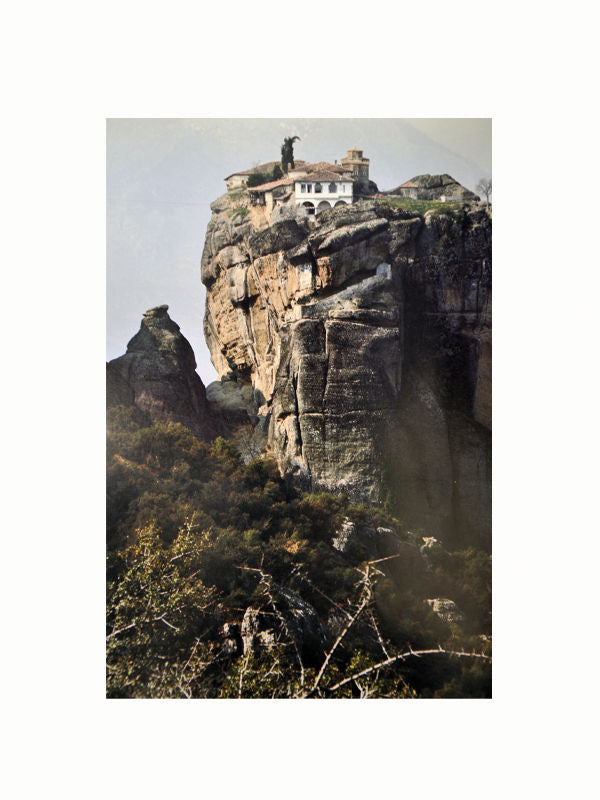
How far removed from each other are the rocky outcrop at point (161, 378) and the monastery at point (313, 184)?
7.68 ft

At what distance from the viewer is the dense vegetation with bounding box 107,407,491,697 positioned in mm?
8531

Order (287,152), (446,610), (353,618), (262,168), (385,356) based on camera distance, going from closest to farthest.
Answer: (353,618), (446,610), (287,152), (262,168), (385,356)

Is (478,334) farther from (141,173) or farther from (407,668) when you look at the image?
(141,173)

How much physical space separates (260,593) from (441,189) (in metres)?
6.24

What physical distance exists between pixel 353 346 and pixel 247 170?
3.02 meters

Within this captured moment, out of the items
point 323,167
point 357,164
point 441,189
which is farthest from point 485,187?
point 323,167

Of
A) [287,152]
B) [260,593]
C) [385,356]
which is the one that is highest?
[287,152]

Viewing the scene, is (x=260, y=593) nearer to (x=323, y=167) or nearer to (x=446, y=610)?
(x=446, y=610)

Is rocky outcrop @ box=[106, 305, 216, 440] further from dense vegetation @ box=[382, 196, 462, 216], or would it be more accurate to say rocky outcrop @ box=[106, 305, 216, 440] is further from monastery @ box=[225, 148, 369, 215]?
dense vegetation @ box=[382, 196, 462, 216]

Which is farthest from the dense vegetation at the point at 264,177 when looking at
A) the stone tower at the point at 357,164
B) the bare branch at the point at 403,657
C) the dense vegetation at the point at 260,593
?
the bare branch at the point at 403,657

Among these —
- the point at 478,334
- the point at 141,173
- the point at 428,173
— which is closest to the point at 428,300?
the point at 478,334

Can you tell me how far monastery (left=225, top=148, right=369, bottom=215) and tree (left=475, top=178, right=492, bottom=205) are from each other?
1623mm

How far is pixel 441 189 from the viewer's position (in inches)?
393

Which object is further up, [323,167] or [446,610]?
[323,167]
